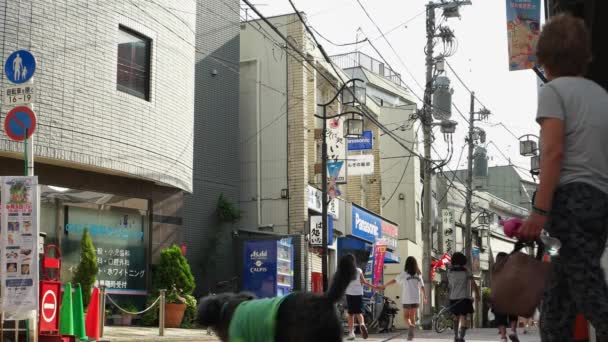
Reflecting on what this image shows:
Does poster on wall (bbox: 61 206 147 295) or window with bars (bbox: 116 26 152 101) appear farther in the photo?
window with bars (bbox: 116 26 152 101)

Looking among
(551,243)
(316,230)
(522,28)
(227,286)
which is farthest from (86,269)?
(551,243)

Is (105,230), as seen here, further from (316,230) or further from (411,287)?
(316,230)

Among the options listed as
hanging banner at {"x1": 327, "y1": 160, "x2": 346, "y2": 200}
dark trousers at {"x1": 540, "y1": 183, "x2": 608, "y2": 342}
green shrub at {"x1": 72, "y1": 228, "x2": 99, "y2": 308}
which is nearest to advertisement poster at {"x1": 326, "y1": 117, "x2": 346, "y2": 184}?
hanging banner at {"x1": 327, "y1": 160, "x2": 346, "y2": 200}

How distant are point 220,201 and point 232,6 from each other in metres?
6.16

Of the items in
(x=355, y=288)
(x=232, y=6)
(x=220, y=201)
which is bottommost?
(x=355, y=288)

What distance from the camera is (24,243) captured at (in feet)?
34.4

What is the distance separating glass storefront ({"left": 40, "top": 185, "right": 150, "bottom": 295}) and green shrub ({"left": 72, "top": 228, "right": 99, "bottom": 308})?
0.47m

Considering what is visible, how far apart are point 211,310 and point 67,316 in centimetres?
646

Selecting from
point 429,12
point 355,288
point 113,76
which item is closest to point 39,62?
point 113,76

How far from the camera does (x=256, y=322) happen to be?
16.0 feet

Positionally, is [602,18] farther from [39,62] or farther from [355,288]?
[39,62]

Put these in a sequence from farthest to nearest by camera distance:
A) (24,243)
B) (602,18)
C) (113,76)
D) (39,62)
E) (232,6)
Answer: (232,6), (113,76), (39,62), (24,243), (602,18)

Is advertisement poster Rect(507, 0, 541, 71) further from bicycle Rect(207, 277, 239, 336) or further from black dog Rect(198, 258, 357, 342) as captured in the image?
bicycle Rect(207, 277, 239, 336)

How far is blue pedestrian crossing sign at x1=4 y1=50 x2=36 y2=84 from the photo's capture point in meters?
11.1
